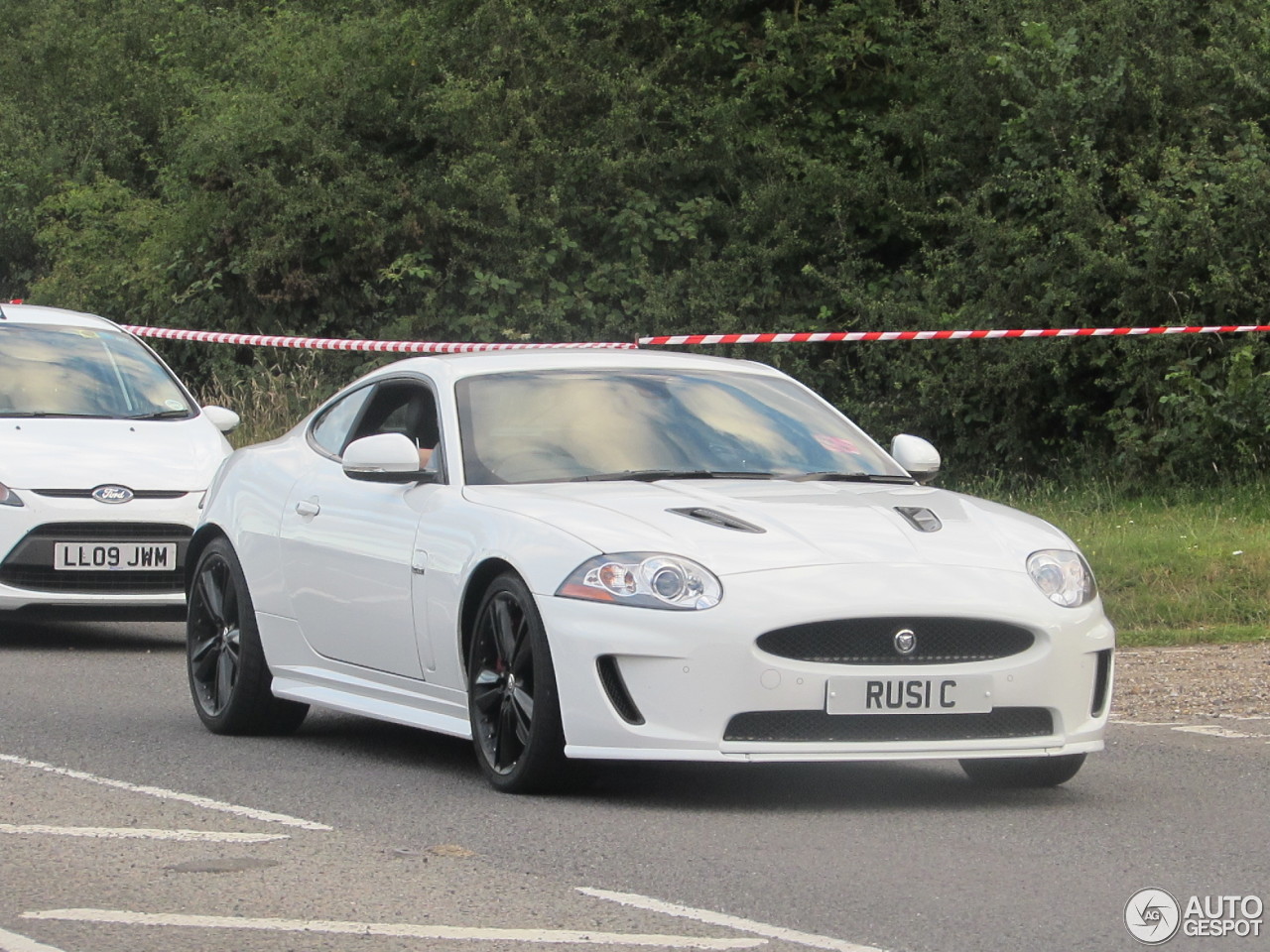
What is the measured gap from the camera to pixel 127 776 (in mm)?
7594

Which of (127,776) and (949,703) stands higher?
(949,703)

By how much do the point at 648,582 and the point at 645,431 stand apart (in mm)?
1370

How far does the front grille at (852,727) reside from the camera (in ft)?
21.8

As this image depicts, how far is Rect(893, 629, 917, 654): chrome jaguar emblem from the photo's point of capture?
6.69 m

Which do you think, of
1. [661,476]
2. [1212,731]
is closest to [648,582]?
[661,476]

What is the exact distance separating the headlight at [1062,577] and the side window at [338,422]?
9.71 ft

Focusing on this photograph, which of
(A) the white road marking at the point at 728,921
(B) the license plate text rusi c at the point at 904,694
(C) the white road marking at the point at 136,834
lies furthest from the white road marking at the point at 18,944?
(B) the license plate text rusi c at the point at 904,694

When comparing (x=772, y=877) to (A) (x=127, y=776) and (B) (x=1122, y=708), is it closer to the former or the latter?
(A) (x=127, y=776)

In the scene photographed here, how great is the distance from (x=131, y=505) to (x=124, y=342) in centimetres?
238

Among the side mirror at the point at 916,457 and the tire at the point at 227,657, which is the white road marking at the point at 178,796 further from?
the side mirror at the point at 916,457

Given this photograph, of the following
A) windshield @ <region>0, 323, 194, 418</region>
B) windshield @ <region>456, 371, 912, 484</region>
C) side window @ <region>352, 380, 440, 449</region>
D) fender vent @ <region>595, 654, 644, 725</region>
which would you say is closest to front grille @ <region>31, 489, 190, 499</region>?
windshield @ <region>0, 323, 194, 418</region>

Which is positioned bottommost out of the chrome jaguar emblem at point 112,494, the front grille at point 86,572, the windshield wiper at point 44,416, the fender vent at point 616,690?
the front grille at point 86,572

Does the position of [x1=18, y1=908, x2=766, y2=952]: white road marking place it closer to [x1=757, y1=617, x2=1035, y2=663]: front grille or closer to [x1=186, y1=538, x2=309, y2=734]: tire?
[x1=757, y1=617, x2=1035, y2=663]: front grille

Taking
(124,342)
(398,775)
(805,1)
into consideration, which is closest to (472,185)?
(805,1)
